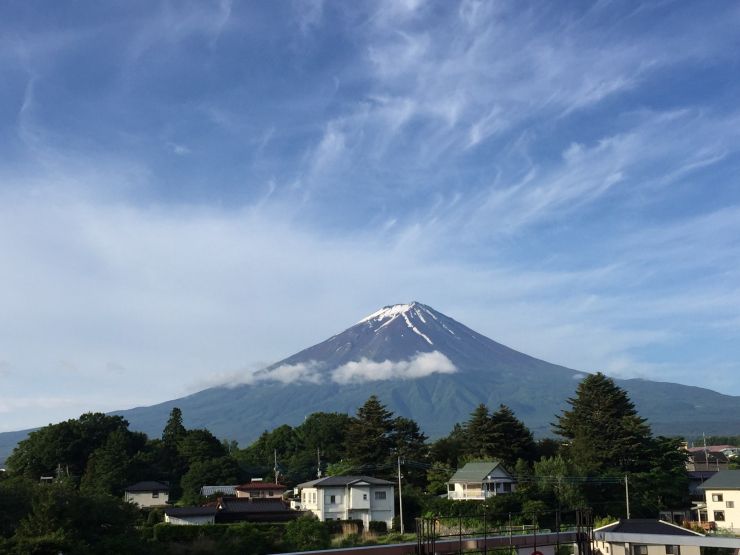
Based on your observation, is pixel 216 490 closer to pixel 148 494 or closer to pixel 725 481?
pixel 148 494

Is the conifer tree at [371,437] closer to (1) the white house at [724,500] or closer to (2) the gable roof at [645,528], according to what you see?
(1) the white house at [724,500]

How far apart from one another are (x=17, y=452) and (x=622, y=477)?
144 ft

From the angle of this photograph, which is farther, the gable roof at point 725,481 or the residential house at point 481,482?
the residential house at point 481,482

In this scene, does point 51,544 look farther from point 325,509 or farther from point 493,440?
point 493,440

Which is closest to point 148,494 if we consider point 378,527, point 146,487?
point 146,487

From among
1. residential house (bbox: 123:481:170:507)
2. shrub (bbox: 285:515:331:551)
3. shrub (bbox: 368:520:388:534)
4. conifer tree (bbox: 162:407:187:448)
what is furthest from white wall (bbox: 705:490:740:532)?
conifer tree (bbox: 162:407:187:448)

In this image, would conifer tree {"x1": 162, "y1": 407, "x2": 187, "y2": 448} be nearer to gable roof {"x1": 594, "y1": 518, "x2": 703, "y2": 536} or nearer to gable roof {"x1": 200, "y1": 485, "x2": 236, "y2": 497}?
gable roof {"x1": 200, "y1": 485, "x2": 236, "y2": 497}

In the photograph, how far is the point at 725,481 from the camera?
3956 cm

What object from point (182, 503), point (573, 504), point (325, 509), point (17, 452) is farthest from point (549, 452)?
point (17, 452)

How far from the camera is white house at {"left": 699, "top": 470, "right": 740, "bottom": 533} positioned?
128 feet

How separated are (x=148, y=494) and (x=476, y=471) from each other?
22378 mm

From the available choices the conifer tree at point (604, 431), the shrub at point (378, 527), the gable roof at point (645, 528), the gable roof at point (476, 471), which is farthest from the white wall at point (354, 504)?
the gable roof at point (645, 528)

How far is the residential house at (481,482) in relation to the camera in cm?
4338

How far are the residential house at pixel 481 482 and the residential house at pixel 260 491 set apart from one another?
11.9 m
